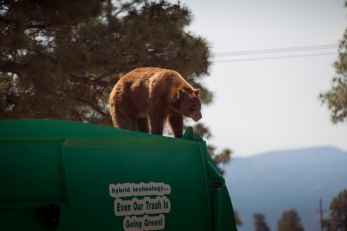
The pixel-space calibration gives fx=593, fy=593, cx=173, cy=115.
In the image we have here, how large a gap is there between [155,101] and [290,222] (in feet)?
33.1

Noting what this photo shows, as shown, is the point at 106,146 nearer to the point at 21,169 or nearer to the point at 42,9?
the point at 21,169

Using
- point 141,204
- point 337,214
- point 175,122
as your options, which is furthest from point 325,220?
point 141,204

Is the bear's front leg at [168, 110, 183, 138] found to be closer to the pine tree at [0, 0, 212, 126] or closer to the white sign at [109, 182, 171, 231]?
the white sign at [109, 182, 171, 231]

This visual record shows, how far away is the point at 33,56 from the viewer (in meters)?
12.8

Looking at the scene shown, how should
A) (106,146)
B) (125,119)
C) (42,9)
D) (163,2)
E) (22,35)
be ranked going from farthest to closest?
(163,2), (42,9), (22,35), (125,119), (106,146)

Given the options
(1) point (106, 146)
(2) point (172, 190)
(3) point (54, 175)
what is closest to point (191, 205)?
(2) point (172, 190)

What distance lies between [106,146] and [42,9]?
30.4 feet

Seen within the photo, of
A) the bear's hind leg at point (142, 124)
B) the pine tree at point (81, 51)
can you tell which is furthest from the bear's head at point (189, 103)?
the pine tree at point (81, 51)

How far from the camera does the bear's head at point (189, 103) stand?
23.6ft

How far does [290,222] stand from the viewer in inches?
644

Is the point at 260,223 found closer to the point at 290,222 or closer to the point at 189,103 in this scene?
the point at 290,222

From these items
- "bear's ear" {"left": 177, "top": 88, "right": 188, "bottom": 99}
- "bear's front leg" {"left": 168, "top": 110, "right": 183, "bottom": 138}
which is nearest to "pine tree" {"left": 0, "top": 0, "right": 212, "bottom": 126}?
"bear's front leg" {"left": 168, "top": 110, "right": 183, "bottom": 138}

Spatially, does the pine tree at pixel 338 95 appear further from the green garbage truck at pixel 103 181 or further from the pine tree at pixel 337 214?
the green garbage truck at pixel 103 181

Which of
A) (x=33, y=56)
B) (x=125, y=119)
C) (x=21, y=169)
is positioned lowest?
(x=21, y=169)
